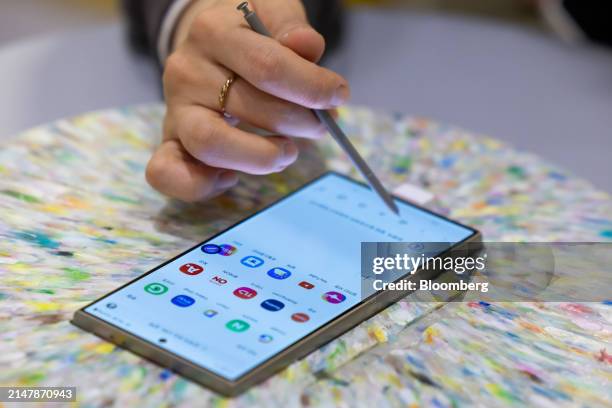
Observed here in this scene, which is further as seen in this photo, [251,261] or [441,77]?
[441,77]

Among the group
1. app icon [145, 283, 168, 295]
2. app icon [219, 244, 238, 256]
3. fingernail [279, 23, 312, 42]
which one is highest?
fingernail [279, 23, 312, 42]

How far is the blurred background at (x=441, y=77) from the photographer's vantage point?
2.11ft

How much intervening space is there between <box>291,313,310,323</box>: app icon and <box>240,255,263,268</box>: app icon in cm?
4

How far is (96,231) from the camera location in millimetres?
459

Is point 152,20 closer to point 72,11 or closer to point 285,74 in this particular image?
point 285,74

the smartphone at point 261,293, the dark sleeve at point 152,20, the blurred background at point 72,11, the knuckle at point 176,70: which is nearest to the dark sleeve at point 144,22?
the dark sleeve at point 152,20

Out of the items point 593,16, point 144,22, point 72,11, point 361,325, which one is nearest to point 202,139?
point 361,325

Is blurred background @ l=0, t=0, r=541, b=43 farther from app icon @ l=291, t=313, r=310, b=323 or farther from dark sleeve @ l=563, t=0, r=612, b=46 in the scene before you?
app icon @ l=291, t=313, r=310, b=323

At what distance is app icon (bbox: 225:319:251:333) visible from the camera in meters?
0.37

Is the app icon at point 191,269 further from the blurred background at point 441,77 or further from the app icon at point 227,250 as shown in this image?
the blurred background at point 441,77

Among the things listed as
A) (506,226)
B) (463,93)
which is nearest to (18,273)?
(506,226)

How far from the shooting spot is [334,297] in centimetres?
40

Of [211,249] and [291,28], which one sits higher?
[291,28]

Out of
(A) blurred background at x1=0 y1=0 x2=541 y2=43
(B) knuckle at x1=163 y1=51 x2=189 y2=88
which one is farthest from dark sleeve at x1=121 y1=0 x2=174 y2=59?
(A) blurred background at x1=0 y1=0 x2=541 y2=43
